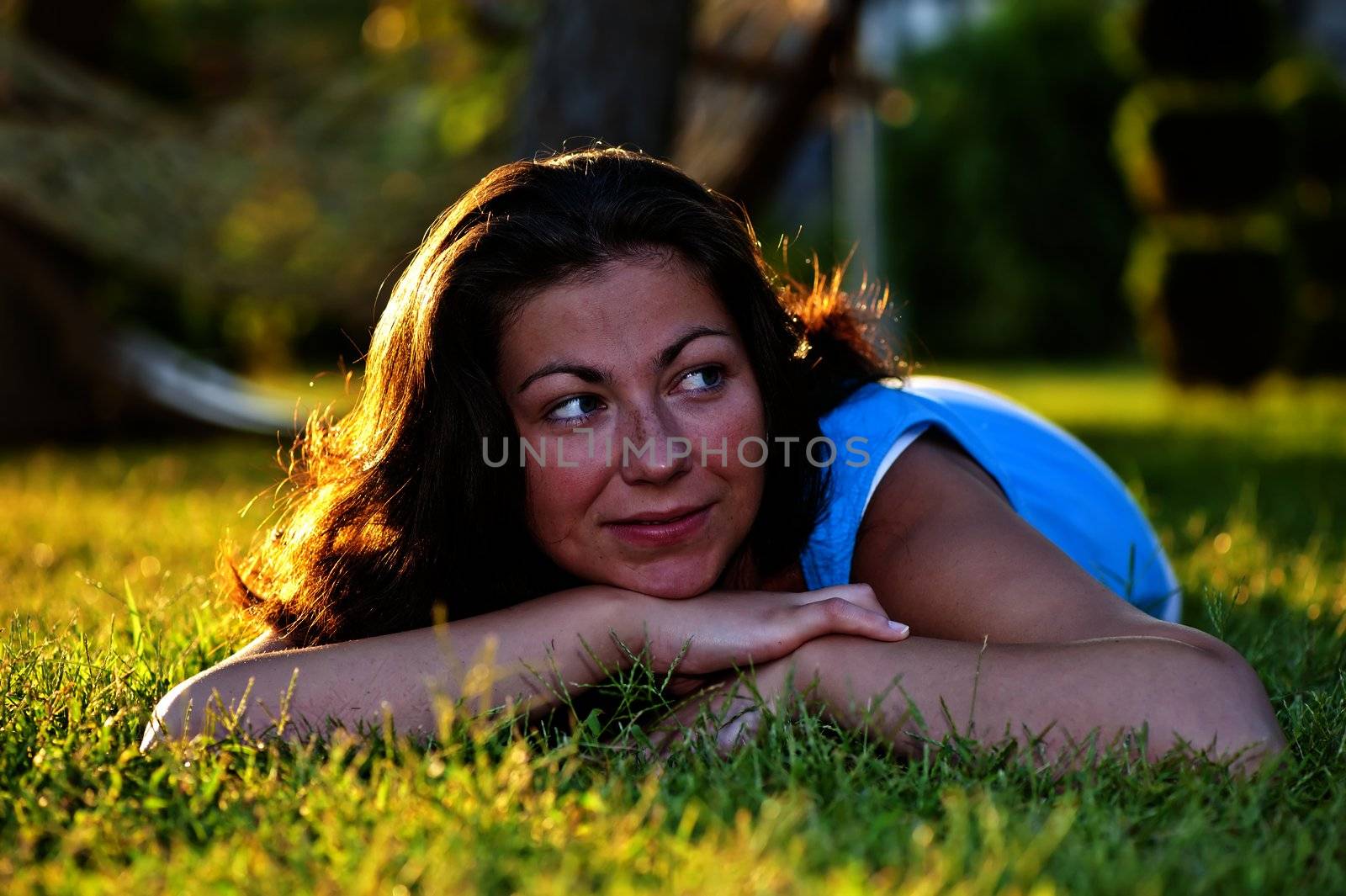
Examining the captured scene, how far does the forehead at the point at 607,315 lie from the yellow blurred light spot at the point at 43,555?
8.21ft

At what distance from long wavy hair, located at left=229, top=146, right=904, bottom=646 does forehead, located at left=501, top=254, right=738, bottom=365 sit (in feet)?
0.09

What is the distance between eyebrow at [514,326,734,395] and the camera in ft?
7.34

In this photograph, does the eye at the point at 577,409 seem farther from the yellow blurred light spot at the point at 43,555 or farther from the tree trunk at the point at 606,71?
the tree trunk at the point at 606,71

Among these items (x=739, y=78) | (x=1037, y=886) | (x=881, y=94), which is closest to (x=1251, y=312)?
(x=881, y=94)

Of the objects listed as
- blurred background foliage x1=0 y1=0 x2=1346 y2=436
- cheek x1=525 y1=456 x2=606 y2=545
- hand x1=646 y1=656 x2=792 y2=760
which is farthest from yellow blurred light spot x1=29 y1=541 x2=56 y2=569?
hand x1=646 y1=656 x2=792 y2=760

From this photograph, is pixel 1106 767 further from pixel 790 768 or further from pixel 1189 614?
pixel 1189 614

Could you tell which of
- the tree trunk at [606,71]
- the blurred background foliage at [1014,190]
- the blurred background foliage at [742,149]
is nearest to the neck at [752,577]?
the blurred background foliage at [742,149]

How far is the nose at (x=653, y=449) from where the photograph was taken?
7.18 feet

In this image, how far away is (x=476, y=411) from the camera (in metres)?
2.34

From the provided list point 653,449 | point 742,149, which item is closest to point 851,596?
point 653,449

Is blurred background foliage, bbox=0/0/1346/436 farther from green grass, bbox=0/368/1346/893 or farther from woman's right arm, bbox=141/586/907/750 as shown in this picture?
green grass, bbox=0/368/1346/893

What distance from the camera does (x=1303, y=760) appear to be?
1.97 metres

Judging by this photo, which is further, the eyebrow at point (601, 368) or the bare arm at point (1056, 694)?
the eyebrow at point (601, 368)

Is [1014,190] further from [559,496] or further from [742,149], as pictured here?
[559,496]
